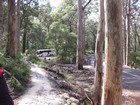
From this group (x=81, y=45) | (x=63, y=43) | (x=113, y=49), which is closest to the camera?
(x=113, y=49)

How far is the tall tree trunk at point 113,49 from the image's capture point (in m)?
6.77

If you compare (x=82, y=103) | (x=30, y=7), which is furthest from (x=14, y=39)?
(x=30, y=7)

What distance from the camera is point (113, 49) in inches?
269

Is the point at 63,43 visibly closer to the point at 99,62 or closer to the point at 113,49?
the point at 99,62

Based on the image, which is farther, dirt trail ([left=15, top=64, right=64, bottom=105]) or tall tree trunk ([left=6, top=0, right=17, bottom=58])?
tall tree trunk ([left=6, top=0, right=17, bottom=58])

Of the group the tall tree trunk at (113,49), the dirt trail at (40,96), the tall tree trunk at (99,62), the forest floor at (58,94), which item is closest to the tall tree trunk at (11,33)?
the forest floor at (58,94)

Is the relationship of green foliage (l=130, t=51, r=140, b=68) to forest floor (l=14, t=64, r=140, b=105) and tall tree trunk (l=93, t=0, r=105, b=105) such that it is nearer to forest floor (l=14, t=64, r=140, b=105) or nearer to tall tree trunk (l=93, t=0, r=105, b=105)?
forest floor (l=14, t=64, r=140, b=105)

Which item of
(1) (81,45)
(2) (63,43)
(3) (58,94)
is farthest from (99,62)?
(2) (63,43)

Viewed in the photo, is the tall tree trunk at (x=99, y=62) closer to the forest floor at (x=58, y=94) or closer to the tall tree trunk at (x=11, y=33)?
the forest floor at (x=58, y=94)

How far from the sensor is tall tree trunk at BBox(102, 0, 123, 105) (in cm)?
677

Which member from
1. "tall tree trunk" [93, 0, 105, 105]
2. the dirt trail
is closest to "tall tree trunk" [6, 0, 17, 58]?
the dirt trail

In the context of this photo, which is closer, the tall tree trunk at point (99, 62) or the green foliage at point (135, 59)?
the tall tree trunk at point (99, 62)

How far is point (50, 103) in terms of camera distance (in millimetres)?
10797

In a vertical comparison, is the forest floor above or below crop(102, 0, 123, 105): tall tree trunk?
below
